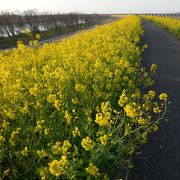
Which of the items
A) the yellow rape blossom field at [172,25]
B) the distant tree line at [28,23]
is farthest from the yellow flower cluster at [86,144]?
the distant tree line at [28,23]

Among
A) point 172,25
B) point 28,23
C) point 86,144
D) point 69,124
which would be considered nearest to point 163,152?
point 69,124

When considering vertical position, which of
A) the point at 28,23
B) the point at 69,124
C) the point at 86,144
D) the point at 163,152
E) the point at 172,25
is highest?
the point at 86,144

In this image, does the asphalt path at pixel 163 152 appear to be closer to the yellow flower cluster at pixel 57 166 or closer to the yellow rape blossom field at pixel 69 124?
the yellow rape blossom field at pixel 69 124

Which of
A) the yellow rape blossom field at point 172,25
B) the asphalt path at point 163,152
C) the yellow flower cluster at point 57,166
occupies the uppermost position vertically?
the yellow flower cluster at point 57,166

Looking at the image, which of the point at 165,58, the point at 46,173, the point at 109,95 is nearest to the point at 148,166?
the point at 109,95

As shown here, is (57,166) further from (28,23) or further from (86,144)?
(28,23)

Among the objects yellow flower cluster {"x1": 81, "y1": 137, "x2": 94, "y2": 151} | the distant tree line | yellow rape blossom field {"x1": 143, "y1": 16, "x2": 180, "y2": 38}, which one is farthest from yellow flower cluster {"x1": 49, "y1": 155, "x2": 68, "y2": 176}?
the distant tree line

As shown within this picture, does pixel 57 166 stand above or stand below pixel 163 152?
above

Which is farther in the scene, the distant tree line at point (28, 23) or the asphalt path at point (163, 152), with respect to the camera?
the distant tree line at point (28, 23)

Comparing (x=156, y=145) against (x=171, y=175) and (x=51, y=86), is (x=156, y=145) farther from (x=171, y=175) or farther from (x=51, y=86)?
(x=51, y=86)

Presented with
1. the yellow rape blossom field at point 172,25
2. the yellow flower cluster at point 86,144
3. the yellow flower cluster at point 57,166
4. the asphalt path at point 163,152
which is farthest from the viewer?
the yellow rape blossom field at point 172,25

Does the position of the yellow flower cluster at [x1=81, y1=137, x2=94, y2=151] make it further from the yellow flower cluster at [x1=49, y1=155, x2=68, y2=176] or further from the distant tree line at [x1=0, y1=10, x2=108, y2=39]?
the distant tree line at [x1=0, y1=10, x2=108, y2=39]

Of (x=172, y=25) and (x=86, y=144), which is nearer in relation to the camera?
(x=86, y=144)

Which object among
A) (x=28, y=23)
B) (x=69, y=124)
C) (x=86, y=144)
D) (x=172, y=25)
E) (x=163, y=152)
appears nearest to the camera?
(x=86, y=144)
